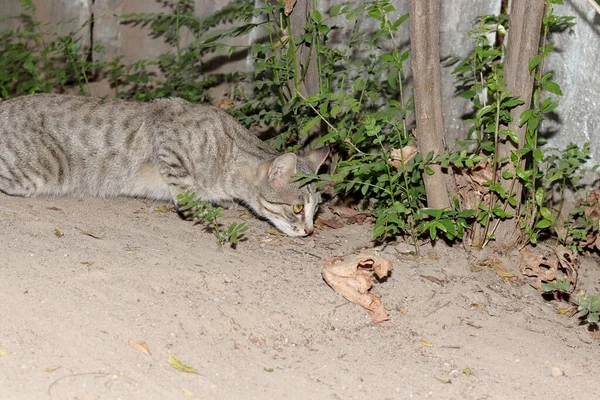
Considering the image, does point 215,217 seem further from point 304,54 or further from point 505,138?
point 505,138

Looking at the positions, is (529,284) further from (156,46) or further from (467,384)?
(156,46)

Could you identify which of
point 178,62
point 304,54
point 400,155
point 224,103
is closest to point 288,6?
point 304,54

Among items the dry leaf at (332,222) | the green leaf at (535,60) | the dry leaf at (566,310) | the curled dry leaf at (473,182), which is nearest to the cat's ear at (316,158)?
the dry leaf at (332,222)

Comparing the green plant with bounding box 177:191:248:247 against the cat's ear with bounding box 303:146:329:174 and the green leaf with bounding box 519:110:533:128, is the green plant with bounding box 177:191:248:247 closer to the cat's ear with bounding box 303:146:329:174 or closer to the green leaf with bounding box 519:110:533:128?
the cat's ear with bounding box 303:146:329:174

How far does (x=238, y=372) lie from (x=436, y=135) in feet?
7.21

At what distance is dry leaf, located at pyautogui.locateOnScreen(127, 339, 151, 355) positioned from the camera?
13.1 feet

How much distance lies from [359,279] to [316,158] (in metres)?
1.66

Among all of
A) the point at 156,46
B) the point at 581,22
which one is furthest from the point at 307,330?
the point at 156,46

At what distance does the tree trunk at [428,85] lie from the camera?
5148 millimetres

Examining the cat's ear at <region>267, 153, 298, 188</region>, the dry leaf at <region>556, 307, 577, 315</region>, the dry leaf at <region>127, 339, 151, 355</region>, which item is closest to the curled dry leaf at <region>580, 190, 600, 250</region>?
the dry leaf at <region>556, 307, 577, 315</region>

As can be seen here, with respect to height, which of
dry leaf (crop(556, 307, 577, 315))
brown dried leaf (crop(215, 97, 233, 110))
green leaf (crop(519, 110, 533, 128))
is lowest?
dry leaf (crop(556, 307, 577, 315))

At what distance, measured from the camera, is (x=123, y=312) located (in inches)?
169

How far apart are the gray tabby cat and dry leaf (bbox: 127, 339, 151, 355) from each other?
2.51 meters

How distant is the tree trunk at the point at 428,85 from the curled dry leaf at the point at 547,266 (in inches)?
26.5
